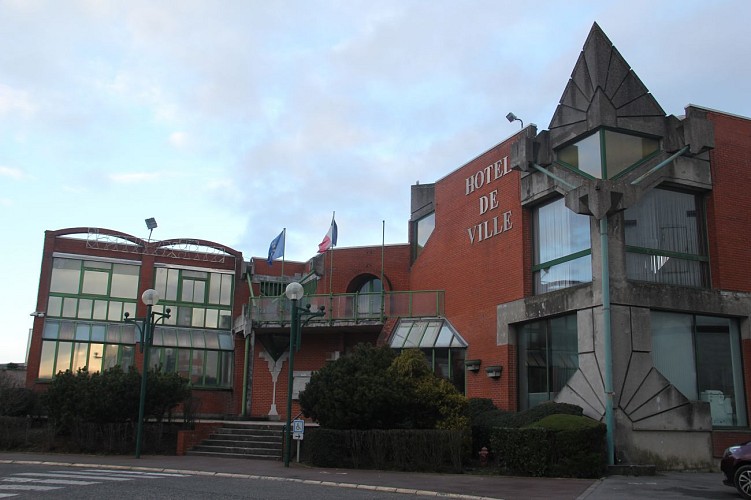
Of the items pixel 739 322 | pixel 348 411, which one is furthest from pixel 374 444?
pixel 739 322

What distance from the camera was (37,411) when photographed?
25.8 metres

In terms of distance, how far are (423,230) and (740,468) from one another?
1870 centimetres

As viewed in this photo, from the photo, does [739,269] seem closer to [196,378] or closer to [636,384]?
[636,384]

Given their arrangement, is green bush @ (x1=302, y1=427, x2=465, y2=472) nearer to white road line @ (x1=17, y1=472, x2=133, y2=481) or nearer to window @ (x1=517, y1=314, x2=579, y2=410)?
window @ (x1=517, y1=314, x2=579, y2=410)

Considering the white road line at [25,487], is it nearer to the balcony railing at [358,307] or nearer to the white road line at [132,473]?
the white road line at [132,473]

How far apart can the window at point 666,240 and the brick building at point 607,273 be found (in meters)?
0.04

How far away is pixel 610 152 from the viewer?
67.7 ft

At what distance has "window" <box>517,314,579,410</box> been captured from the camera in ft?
69.2

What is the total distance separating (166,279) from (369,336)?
1055 cm

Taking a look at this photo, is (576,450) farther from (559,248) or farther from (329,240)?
(329,240)

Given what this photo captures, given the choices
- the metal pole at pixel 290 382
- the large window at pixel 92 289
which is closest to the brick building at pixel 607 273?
the metal pole at pixel 290 382

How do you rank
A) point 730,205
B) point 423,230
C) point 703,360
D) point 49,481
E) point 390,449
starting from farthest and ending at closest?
point 423,230, point 730,205, point 703,360, point 390,449, point 49,481

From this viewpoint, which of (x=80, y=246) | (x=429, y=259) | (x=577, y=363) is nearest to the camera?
(x=577, y=363)

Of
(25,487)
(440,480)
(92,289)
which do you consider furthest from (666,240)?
(92,289)
